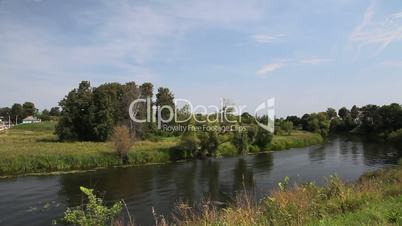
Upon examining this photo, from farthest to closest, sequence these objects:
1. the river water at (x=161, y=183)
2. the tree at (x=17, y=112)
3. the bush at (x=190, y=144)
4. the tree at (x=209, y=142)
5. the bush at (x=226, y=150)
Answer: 1. the tree at (x=17, y=112)
2. the bush at (x=226, y=150)
3. the tree at (x=209, y=142)
4. the bush at (x=190, y=144)
5. the river water at (x=161, y=183)

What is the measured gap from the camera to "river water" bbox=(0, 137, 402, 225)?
899 inches

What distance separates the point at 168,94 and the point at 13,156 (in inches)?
1541

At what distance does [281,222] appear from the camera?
9273 mm

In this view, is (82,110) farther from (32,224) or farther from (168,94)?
(32,224)

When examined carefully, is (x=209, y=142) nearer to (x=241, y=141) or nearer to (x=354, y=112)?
(x=241, y=141)

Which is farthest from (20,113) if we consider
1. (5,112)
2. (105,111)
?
(105,111)

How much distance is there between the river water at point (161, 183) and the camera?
22.8 m

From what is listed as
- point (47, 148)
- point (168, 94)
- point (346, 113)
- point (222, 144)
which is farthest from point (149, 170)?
point (346, 113)

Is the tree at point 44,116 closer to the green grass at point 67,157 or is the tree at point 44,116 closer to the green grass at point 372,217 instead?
the green grass at point 67,157

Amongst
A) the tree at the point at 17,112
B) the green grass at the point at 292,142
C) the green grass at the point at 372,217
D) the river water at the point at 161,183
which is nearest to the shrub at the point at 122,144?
the river water at the point at 161,183

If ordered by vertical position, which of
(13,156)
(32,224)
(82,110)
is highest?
(82,110)

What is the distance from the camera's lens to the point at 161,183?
30.9 meters

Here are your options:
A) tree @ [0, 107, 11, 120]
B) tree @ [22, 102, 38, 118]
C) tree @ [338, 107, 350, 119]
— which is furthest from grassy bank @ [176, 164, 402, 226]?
tree @ [0, 107, 11, 120]

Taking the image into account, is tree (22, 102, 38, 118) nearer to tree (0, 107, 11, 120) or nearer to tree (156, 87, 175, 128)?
tree (0, 107, 11, 120)
